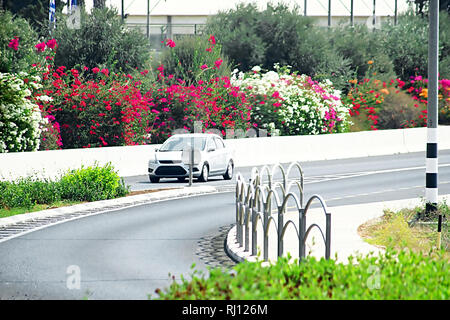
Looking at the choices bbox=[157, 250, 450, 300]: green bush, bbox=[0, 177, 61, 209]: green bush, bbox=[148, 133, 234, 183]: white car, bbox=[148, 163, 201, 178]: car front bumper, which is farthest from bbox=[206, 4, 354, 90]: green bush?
bbox=[157, 250, 450, 300]: green bush

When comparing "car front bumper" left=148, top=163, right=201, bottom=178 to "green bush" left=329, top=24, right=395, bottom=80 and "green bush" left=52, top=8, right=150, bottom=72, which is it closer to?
"green bush" left=52, top=8, right=150, bottom=72

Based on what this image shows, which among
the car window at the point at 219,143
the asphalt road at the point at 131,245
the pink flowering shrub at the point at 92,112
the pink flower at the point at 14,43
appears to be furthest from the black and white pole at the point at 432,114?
the pink flower at the point at 14,43

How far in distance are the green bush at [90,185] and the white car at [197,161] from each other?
3.60 meters

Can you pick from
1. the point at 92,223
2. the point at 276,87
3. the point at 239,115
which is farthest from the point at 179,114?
the point at 92,223

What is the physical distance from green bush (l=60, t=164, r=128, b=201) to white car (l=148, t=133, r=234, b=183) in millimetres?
3596

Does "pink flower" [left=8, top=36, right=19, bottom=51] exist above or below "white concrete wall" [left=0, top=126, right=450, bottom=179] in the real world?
above

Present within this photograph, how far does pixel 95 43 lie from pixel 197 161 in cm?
1195

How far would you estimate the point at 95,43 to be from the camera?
3388cm

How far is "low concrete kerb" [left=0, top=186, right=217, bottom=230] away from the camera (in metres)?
17.2

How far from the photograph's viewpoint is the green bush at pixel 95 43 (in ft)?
111

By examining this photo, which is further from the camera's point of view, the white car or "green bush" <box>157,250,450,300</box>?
the white car

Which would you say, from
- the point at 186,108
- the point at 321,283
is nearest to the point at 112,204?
the point at 186,108

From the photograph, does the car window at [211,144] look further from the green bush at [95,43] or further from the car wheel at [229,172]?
the green bush at [95,43]

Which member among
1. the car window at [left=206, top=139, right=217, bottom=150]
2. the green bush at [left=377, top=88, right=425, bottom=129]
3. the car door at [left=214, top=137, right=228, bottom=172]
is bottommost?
the car door at [left=214, top=137, right=228, bottom=172]
